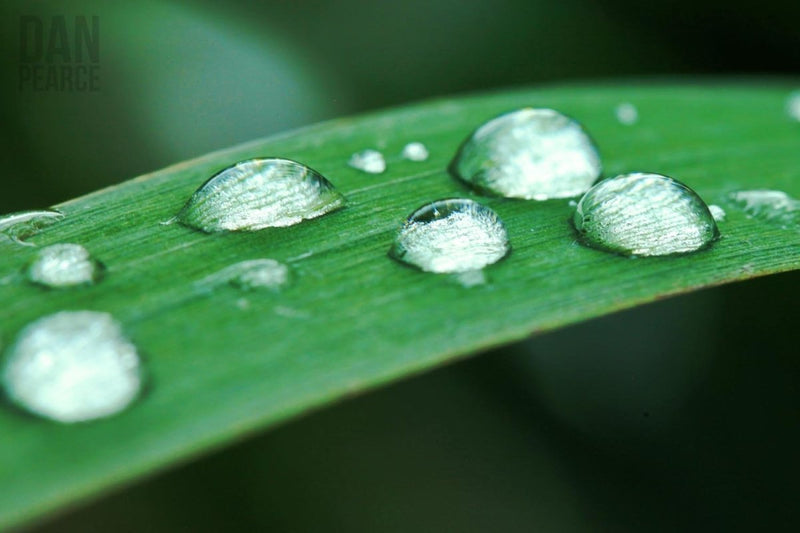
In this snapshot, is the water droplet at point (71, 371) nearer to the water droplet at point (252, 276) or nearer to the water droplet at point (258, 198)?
the water droplet at point (252, 276)

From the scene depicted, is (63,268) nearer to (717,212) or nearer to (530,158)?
(530,158)

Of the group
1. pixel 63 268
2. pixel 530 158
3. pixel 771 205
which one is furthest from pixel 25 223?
pixel 771 205

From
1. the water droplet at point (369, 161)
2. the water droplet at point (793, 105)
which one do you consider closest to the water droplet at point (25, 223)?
the water droplet at point (369, 161)

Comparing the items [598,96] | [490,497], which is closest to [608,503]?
[490,497]

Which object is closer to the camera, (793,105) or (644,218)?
(644,218)

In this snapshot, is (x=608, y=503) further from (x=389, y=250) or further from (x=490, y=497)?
(x=389, y=250)

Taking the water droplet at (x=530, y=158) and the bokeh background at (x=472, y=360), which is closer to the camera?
the water droplet at (x=530, y=158)
